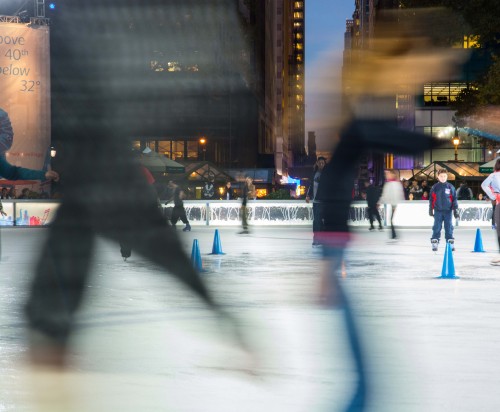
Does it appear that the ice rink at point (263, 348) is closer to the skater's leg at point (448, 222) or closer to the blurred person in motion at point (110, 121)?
the blurred person in motion at point (110, 121)

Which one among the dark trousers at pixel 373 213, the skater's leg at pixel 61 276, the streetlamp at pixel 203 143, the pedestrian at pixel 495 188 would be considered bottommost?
the dark trousers at pixel 373 213

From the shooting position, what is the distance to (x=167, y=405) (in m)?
5.01

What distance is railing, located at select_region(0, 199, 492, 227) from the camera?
31.8m

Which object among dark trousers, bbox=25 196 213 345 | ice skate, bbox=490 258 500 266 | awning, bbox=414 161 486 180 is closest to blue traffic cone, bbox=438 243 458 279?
ice skate, bbox=490 258 500 266

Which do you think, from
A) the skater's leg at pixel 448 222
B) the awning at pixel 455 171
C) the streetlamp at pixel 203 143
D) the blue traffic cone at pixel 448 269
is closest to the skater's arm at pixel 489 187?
the blue traffic cone at pixel 448 269

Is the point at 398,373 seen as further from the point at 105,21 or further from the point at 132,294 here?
the point at 132,294

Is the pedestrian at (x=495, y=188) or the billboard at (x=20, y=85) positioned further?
the billboard at (x=20, y=85)

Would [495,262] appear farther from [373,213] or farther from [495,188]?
[373,213]

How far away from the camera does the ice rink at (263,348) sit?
202 inches

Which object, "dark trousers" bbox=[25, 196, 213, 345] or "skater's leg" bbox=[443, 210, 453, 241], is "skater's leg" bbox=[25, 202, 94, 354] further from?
"skater's leg" bbox=[443, 210, 453, 241]

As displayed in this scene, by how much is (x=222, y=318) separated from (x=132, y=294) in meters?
6.56

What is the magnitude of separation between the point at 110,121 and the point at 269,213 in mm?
29935

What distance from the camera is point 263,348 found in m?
6.78

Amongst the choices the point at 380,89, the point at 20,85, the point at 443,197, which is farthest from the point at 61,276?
the point at 20,85
